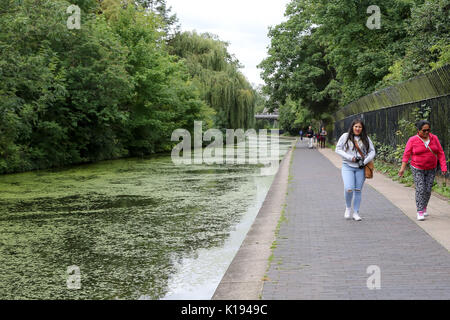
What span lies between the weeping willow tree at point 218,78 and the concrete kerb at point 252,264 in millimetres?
36824

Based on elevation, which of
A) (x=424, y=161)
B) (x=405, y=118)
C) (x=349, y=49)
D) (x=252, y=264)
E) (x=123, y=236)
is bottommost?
(x=123, y=236)

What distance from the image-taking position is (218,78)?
154ft

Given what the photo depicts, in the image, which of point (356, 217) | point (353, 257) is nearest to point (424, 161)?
point (356, 217)

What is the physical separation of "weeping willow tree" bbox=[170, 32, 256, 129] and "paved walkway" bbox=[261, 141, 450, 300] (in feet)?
120

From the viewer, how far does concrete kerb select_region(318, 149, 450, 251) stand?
780 centimetres

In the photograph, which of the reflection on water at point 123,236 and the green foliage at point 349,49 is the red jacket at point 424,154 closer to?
the reflection on water at point 123,236

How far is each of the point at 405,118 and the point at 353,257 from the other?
1157cm

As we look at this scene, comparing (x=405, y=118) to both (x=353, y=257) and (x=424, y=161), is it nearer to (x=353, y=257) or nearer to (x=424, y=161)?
(x=424, y=161)

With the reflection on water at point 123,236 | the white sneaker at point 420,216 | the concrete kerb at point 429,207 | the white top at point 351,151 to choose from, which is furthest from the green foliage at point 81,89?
the white sneaker at point 420,216

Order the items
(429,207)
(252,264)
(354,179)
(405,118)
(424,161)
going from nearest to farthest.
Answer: (252,264) < (424,161) < (354,179) < (429,207) < (405,118)

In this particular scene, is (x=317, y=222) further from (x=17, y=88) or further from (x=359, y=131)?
(x=17, y=88)

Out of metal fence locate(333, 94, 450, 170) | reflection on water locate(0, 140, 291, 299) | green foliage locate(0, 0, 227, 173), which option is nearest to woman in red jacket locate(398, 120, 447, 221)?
reflection on water locate(0, 140, 291, 299)

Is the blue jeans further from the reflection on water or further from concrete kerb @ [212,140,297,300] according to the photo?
the reflection on water
